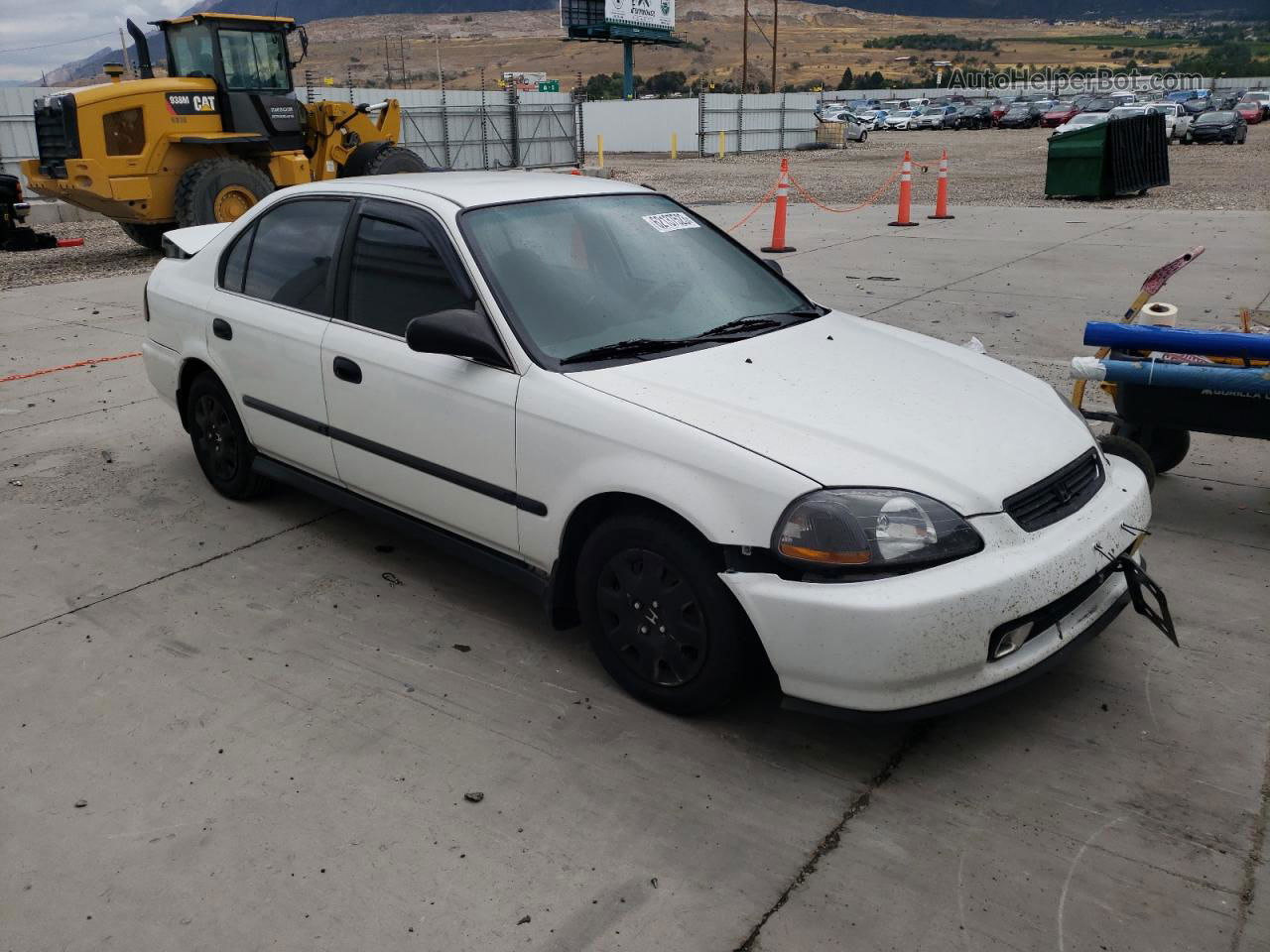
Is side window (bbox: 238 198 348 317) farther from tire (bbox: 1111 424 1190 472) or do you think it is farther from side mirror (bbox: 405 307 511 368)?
tire (bbox: 1111 424 1190 472)

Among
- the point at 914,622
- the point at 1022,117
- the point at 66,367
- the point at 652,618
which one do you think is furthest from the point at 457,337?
the point at 1022,117

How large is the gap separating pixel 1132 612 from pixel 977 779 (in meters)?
1.38

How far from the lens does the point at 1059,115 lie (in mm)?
51156

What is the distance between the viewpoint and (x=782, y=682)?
2.96 meters

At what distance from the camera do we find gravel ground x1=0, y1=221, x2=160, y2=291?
1304 cm

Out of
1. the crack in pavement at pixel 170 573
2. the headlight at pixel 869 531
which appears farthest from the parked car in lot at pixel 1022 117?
the headlight at pixel 869 531

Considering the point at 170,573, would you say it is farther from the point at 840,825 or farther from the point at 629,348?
the point at 840,825

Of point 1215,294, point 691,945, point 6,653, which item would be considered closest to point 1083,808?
point 691,945

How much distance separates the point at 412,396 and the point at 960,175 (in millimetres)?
25355

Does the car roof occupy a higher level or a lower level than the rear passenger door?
higher

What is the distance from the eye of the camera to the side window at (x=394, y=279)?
3848 mm

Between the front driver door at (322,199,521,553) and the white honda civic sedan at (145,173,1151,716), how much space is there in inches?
0.4

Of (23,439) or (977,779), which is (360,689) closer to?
(977,779)

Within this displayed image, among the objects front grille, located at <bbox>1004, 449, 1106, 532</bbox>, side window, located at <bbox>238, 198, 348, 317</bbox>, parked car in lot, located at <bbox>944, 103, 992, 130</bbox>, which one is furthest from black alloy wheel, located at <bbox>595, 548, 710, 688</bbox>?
parked car in lot, located at <bbox>944, 103, 992, 130</bbox>
